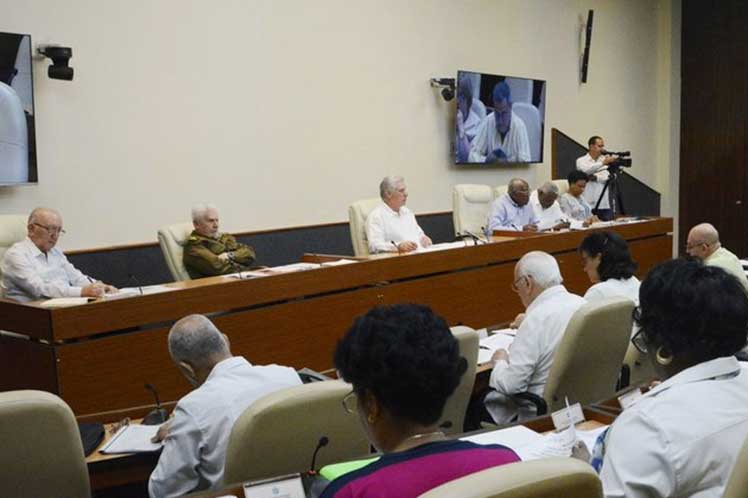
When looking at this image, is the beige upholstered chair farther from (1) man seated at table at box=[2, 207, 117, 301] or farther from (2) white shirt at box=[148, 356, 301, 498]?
(1) man seated at table at box=[2, 207, 117, 301]

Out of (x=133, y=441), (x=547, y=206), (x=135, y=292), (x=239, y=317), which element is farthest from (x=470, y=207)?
(x=133, y=441)

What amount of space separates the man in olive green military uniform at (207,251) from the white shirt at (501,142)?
149 inches

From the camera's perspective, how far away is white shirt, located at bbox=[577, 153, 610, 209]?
945 cm

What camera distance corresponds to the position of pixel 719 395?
1.63m

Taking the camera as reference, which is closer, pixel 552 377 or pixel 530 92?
pixel 552 377

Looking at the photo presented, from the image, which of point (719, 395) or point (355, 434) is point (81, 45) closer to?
point (355, 434)

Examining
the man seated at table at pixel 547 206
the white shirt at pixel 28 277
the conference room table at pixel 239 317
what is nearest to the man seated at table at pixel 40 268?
the white shirt at pixel 28 277

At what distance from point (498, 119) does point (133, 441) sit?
7.00m

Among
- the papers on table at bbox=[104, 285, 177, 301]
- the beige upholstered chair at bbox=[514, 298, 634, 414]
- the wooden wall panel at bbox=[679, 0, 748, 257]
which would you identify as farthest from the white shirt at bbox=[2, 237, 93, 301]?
the wooden wall panel at bbox=[679, 0, 748, 257]

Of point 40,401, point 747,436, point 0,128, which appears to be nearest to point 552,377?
point 747,436

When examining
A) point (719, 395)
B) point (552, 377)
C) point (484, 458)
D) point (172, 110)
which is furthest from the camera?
point (172, 110)

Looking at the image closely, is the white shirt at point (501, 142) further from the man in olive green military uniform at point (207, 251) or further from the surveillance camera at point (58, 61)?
the surveillance camera at point (58, 61)

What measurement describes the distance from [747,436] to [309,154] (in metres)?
6.04

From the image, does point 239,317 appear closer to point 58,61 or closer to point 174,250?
point 174,250
